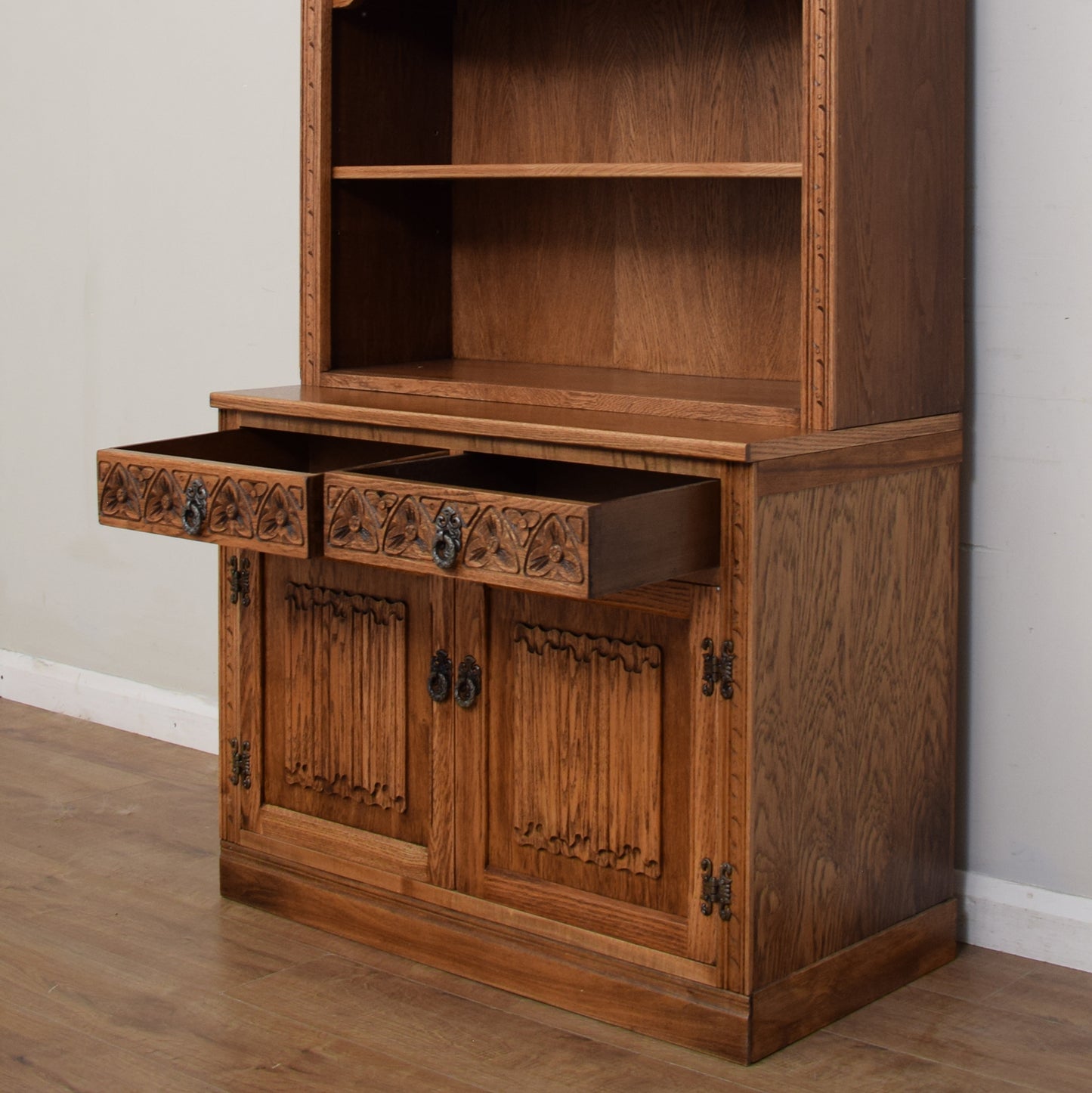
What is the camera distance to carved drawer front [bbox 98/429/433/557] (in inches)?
99.9

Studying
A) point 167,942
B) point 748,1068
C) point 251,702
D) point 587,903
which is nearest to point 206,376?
point 251,702

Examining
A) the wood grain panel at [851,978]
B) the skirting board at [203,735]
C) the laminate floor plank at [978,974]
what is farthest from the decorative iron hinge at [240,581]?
the laminate floor plank at [978,974]

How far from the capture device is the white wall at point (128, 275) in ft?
12.6

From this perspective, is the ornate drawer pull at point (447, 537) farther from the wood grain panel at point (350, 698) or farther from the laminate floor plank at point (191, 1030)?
the laminate floor plank at point (191, 1030)

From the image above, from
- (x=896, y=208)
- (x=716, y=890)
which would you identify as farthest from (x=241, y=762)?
(x=896, y=208)

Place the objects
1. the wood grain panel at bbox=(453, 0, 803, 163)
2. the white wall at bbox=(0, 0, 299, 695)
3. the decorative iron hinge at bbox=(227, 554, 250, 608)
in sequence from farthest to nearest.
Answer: the white wall at bbox=(0, 0, 299, 695) → the decorative iron hinge at bbox=(227, 554, 250, 608) → the wood grain panel at bbox=(453, 0, 803, 163)

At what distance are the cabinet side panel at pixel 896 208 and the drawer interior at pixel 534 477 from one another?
13.5 inches

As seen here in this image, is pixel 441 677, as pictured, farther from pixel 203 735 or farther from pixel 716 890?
pixel 203 735

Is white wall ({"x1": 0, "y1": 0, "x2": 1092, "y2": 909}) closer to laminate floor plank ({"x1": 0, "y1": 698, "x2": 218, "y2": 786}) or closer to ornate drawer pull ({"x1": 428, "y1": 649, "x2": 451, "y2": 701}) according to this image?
laminate floor plank ({"x1": 0, "y1": 698, "x2": 218, "y2": 786})

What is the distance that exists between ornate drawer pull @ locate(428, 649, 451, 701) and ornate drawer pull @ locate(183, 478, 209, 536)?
1.46 ft

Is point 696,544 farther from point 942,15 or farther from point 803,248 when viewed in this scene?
point 942,15

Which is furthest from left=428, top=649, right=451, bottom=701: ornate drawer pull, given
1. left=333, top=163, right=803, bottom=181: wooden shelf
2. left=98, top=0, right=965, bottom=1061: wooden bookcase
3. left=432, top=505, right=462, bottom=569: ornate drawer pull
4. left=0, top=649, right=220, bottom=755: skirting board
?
left=0, top=649, right=220, bottom=755: skirting board

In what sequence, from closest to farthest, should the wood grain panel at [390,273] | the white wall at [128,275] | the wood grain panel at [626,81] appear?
1. the wood grain panel at [626,81]
2. the wood grain panel at [390,273]
3. the white wall at [128,275]

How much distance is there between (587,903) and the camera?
2.62 meters
